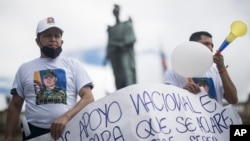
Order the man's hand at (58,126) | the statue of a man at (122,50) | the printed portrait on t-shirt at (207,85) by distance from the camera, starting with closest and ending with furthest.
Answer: the man's hand at (58,126) < the printed portrait on t-shirt at (207,85) < the statue of a man at (122,50)

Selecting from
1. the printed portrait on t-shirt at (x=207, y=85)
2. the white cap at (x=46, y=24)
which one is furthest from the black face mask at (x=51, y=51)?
the printed portrait on t-shirt at (x=207, y=85)

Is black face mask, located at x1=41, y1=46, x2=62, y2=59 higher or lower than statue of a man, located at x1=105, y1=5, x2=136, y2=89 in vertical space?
higher

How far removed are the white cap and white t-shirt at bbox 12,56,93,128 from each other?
0.58 feet

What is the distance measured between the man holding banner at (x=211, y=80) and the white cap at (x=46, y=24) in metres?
0.79

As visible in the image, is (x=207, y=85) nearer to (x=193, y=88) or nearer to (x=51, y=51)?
(x=193, y=88)

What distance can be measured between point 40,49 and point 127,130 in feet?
2.59

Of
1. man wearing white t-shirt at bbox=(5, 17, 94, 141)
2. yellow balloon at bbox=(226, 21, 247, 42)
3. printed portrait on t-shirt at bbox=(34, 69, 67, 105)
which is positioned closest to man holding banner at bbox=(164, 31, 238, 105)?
yellow balloon at bbox=(226, 21, 247, 42)

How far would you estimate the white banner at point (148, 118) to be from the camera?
299cm

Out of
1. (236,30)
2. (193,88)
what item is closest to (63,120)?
(193,88)

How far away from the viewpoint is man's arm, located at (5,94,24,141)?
11.1 feet

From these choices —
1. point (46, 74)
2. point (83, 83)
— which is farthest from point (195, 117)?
point (46, 74)

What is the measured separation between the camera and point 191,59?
3.42 metres

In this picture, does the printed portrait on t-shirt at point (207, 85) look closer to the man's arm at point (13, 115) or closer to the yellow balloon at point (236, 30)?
the yellow balloon at point (236, 30)

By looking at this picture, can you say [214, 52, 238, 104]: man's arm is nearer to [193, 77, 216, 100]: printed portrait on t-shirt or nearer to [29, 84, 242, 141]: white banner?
[193, 77, 216, 100]: printed portrait on t-shirt
